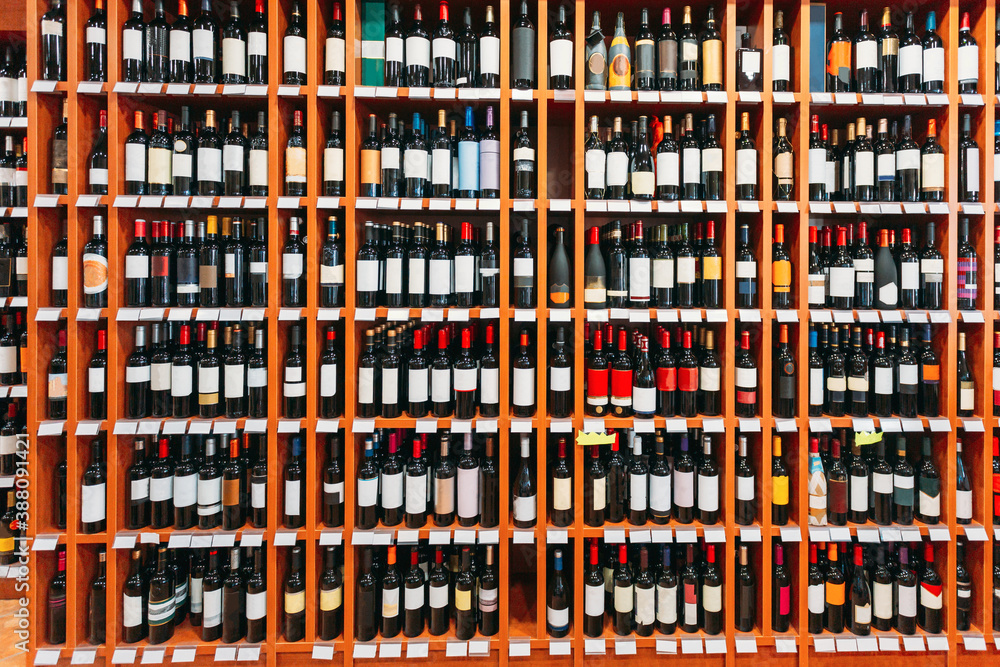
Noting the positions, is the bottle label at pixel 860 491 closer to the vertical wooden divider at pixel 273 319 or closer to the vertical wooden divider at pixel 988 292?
the vertical wooden divider at pixel 988 292

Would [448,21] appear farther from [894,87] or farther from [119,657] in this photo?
[119,657]

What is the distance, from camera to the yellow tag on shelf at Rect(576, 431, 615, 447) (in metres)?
2.18

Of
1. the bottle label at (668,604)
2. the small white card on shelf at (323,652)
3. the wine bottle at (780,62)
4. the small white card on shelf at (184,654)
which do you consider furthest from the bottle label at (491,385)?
the wine bottle at (780,62)

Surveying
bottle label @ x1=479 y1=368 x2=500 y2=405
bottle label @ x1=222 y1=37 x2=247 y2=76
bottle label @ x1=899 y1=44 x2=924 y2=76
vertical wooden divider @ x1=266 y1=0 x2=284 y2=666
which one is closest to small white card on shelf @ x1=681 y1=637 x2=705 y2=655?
bottle label @ x1=479 y1=368 x2=500 y2=405

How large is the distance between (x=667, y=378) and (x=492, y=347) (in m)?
0.75

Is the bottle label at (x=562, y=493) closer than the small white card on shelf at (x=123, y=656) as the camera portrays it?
No

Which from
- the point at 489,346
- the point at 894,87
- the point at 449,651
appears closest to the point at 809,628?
the point at 449,651

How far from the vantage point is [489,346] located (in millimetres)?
2254

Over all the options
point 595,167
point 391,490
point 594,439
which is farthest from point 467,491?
point 595,167

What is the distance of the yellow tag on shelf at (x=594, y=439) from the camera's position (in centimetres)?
218

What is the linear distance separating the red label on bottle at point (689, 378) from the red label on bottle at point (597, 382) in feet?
1.07

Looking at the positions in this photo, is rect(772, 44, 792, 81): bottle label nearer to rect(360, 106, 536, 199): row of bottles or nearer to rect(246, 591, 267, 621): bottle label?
rect(360, 106, 536, 199): row of bottles

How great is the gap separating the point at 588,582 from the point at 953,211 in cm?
213

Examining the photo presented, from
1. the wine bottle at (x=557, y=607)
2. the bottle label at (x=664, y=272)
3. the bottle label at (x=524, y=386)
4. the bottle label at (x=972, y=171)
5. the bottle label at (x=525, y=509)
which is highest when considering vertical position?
the bottle label at (x=972, y=171)
